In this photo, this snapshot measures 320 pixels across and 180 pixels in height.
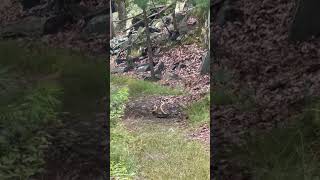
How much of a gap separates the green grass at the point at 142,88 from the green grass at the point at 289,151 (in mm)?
2600

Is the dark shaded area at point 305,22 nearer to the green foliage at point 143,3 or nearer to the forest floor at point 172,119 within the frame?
the forest floor at point 172,119

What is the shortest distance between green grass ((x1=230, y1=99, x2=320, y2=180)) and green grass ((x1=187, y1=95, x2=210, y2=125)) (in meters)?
2.10

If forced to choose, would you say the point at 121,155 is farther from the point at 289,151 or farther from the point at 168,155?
the point at 289,151

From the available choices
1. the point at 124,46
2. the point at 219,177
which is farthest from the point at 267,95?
the point at 124,46

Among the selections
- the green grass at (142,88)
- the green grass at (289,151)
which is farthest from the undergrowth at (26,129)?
the green grass at (142,88)

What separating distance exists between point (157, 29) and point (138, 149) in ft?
8.19

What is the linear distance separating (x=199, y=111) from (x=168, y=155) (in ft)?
3.05

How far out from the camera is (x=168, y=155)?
602cm

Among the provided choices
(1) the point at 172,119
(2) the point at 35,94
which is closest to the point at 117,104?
(1) the point at 172,119

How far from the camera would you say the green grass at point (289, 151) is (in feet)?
13.6

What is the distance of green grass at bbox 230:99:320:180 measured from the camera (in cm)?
413

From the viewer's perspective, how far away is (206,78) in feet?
23.0

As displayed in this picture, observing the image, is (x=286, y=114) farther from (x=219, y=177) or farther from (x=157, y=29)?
(x=157, y=29)

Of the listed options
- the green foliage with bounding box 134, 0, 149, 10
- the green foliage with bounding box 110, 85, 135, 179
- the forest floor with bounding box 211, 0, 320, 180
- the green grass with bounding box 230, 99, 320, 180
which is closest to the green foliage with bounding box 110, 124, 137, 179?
the green foliage with bounding box 110, 85, 135, 179
